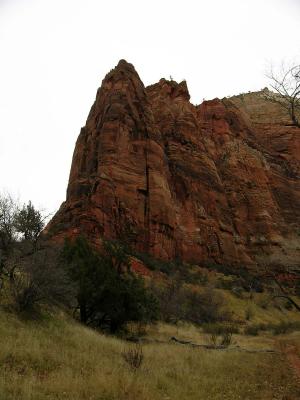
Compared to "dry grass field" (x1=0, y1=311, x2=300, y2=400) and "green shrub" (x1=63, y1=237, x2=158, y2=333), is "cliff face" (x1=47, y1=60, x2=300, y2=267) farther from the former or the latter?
"dry grass field" (x1=0, y1=311, x2=300, y2=400)

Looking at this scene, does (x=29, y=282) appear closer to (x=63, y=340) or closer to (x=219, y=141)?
(x=63, y=340)

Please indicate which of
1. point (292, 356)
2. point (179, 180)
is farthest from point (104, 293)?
point (179, 180)

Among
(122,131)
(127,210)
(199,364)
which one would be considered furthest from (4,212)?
(122,131)

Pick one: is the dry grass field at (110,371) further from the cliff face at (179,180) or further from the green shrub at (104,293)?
the cliff face at (179,180)

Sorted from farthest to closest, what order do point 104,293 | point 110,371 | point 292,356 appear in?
point 104,293 < point 292,356 < point 110,371

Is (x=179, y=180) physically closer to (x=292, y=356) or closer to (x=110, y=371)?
(x=292, y=356)

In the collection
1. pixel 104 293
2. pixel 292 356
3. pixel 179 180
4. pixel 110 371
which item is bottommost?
pixel 292 356

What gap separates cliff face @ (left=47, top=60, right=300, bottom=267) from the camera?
1997 inches

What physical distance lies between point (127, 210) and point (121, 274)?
26378 millimetres

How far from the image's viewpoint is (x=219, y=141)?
7712 cm

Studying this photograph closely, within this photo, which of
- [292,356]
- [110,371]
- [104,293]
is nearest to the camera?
[110,371]

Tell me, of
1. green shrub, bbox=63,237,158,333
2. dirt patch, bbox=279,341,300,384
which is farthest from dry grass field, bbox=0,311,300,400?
green shrub, bbox=63,237,158,333

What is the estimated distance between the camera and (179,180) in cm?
6200

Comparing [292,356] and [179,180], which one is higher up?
[179,180]
